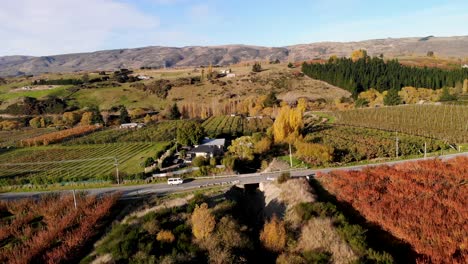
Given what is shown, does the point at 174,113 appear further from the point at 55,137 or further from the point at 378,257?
the point at 378,257

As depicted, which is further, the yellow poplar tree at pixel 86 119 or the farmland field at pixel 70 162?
the yellow poplar tree at pixel 86 119

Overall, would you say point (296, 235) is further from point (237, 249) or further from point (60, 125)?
point (60, 125)

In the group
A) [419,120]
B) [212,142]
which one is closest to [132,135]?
[212,142]

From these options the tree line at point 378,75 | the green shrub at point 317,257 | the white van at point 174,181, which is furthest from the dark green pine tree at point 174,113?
the green shrub at point 317,257

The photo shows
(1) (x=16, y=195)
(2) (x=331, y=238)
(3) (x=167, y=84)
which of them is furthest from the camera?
(3) (x=167, y=84)

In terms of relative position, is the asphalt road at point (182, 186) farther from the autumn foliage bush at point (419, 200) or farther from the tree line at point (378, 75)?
the tree line at point (378, 75)

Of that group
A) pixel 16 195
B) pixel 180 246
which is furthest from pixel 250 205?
pixel 16 195
